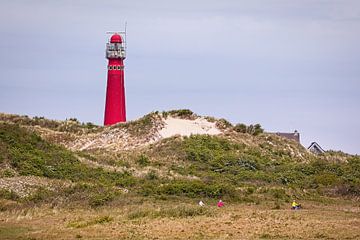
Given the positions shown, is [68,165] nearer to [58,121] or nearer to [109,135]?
[109,135]

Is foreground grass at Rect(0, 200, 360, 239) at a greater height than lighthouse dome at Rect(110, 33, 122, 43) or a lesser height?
lesser

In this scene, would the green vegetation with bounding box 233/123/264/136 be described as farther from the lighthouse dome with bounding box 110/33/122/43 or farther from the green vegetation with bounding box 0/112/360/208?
the lighthouse dome with bounding box 110/33/122/43

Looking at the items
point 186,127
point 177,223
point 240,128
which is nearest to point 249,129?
point 240,128

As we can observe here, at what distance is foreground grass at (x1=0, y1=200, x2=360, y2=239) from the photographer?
2547 centimetres

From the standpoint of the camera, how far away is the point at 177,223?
2834 centimetres

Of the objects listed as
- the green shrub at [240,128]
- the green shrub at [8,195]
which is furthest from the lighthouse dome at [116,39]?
the green shrub at [8,195]

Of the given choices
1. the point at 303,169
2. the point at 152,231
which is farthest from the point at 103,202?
the point at 303,169

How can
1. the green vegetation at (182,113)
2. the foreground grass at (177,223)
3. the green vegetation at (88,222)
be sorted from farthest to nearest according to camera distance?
1. the green vegetation at (182,113)
2. the green vegetation at (88,222)
3. the foreground grass at (177,223)

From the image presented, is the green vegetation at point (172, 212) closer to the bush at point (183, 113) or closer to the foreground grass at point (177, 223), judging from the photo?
the foreground grass at point (177, 223)

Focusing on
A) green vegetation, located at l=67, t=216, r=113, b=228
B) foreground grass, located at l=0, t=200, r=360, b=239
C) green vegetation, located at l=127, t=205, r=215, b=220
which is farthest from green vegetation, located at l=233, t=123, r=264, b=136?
green vegetation, located at l=67, t=216, r=113, b=228

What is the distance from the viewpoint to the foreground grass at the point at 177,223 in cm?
2547

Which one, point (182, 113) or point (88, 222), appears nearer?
point (88, 222)

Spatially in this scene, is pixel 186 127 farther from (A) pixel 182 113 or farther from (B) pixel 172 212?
(B) pixel 172 212

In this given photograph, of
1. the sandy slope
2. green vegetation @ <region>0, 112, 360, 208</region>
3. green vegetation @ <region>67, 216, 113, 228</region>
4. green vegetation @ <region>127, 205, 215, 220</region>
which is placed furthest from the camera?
the sandy slope
